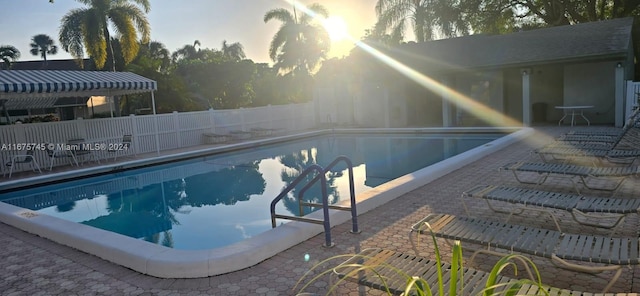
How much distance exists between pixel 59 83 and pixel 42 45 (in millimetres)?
78673

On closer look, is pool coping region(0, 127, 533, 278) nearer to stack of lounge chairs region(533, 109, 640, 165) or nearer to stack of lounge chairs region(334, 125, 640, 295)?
stack of lounge chairs region(334, 125, 640, 295)

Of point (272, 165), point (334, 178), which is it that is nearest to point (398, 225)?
point (334, 178)

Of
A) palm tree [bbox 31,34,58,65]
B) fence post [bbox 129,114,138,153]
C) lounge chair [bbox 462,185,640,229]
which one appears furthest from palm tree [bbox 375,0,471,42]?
palm tree [bbox 31,34,58,65]

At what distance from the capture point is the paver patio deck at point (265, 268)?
159 inches

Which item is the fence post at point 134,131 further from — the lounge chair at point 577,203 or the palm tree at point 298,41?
the palm tree at point 298,41

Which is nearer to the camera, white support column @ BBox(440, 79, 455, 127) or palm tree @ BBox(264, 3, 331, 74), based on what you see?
white support column @ BBox(440, 79, 455, 127)

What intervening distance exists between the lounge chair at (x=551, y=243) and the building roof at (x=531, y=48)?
14059 mm

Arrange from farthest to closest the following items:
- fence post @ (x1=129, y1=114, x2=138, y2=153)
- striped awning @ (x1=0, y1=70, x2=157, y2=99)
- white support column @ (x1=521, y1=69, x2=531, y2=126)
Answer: white support column @ (x1=521, y1=69, x2=531, y2=126) → fence post @ (x1=129, y1=114, x2=138, y2=153) → striped awning @ (x1=0, y1=70, x2=157, y2=99)

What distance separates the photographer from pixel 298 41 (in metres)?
33.9

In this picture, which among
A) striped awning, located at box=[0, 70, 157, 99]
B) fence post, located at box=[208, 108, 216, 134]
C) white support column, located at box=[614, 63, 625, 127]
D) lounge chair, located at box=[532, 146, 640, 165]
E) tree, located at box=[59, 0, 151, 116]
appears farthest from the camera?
tree, located at box=[59, 0, 151, 116]

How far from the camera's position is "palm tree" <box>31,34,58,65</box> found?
254 ft

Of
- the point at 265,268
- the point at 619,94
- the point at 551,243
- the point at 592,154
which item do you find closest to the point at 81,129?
the point at 265,268

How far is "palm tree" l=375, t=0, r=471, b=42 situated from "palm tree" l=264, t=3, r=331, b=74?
6.46 m

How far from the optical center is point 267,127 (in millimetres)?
21891
